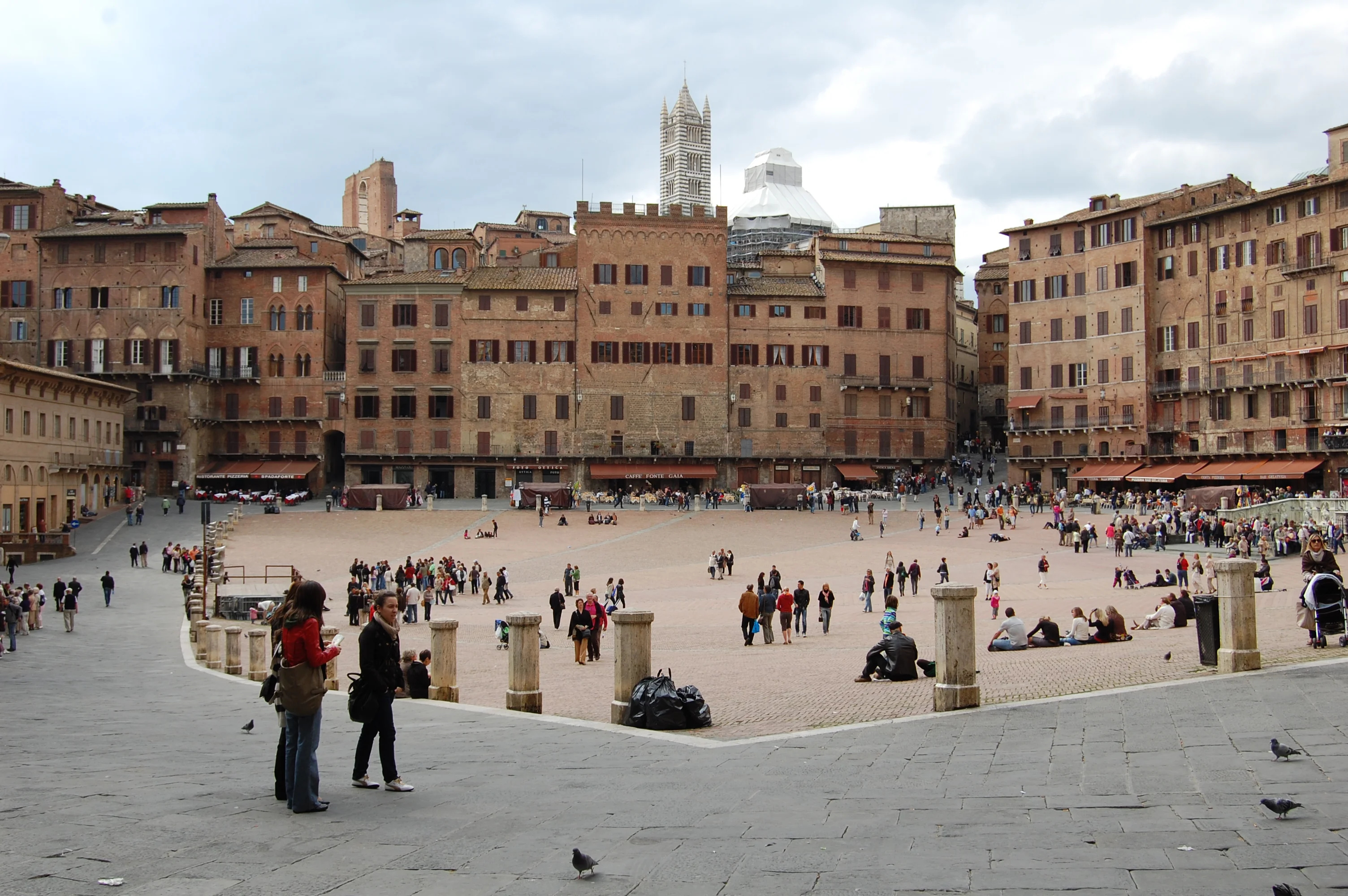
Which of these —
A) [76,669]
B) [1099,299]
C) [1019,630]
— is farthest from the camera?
[1099,299]

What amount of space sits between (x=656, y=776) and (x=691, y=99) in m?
144

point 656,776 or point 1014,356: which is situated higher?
point 1014,356

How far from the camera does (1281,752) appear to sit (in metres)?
8.45

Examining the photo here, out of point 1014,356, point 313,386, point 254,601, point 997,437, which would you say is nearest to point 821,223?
point 997,437

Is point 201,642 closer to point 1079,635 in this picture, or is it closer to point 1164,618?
point 1079,635

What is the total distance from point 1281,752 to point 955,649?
3.36 metres

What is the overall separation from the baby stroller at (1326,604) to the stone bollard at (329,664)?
11.1 metres

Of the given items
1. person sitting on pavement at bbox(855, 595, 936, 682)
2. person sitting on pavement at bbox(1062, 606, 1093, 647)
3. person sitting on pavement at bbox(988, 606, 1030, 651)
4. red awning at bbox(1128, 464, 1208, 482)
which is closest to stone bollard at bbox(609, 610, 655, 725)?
person sitting on pavement at bbox(855, 595, 936, 682)

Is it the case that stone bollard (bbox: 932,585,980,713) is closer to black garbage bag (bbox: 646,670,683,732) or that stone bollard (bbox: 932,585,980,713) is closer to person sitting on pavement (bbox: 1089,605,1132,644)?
black garbage bag (bbox: 646,670,683,732)

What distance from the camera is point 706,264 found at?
68.9 m

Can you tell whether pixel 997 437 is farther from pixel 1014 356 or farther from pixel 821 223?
pixel 821 223

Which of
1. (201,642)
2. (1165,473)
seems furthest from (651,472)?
(201,642)

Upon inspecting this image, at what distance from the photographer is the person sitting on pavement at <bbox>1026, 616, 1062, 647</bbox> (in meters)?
18.8

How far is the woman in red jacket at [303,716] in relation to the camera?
752 centimetres
